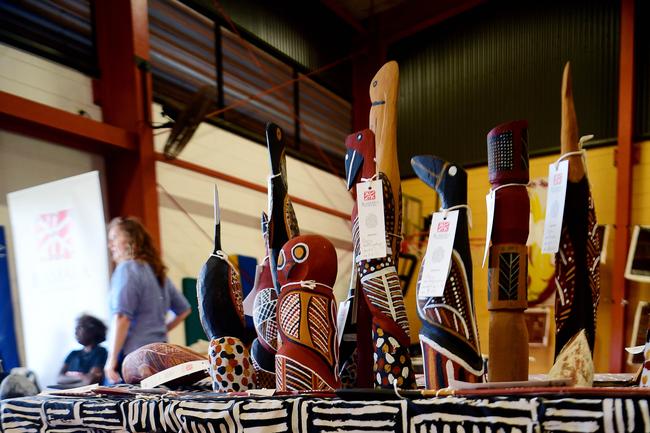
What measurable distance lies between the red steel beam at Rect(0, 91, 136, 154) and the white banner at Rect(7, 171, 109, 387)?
309mm

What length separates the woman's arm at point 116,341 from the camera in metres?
1.99

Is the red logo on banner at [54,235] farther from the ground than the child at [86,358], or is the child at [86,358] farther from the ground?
the red logo on banner at [54,235]

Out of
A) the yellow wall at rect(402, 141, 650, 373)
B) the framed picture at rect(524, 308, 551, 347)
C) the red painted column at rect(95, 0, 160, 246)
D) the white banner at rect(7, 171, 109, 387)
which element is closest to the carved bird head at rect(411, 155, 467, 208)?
the white banner at rect(7, 171, 109, 387)

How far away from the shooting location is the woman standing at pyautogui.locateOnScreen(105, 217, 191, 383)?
1994 mm

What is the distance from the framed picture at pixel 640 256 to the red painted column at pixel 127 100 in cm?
323

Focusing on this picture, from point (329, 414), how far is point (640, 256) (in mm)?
3418

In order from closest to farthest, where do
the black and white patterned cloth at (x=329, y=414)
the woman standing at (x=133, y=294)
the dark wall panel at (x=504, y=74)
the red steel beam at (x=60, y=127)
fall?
the black and white patterned cloth at (x=329, y=414) < the woman standing at (x=133, y=294) < the red steel beam at (x=60, y=127) < the dark wall panel at (x=504, y=74)

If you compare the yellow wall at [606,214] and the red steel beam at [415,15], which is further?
the red steel beam at [415,15]

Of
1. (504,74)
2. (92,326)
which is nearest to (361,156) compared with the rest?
(92,326)

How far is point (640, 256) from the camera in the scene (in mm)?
3172

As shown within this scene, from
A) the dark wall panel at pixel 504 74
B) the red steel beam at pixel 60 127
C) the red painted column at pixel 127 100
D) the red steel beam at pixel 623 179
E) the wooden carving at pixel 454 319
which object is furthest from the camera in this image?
the dark wall panel at pixel 504 74

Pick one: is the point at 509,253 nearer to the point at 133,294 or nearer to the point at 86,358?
the point at 133,294

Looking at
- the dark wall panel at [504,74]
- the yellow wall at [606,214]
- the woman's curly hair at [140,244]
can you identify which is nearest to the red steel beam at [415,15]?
the dark wall panel at [504,74]

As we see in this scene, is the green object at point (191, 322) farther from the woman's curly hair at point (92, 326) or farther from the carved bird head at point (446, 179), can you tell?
the carved bird head at point (446, 179)
